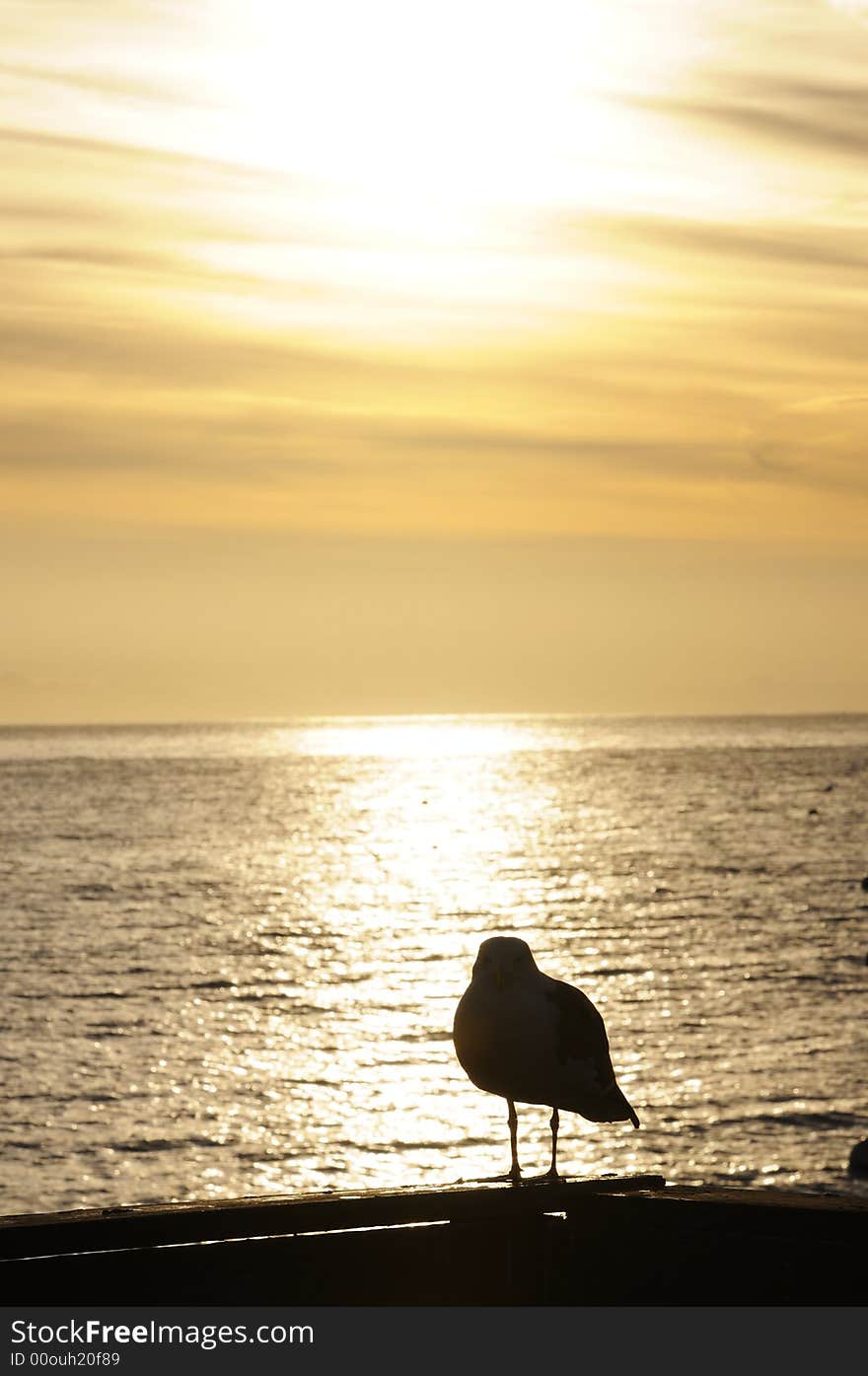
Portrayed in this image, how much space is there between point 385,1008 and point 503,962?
→ 160ft

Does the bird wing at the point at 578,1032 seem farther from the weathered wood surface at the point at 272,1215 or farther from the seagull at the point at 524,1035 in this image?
the weathered wood surface at the point at 272,1215

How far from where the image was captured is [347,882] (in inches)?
4122

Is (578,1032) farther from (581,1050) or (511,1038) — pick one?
(511,1038)

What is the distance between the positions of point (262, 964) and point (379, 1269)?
5944 centimetres

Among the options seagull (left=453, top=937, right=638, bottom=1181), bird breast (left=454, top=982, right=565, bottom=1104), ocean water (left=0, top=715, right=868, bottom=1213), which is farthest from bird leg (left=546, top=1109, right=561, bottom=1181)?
ocean water (left=0, top=715, right=868, bottom=1213)

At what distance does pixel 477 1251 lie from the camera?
10070 millimetres

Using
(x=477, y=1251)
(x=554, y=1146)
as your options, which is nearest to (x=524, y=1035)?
(x=554, y=1146)

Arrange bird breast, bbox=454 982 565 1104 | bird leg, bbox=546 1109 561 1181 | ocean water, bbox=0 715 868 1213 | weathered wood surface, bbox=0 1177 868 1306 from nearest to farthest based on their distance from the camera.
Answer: weathered wood surface, bbox=0 1177 868 1306, bird leg, bbox=546 1109 561 1181, bird breast, bbox=454 982 565 1104, ocean water, bbox=0 715 868 1213

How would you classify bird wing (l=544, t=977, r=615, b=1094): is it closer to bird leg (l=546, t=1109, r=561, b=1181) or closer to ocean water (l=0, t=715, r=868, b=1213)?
bird leg (l=546, t=1109, r=561, b=1181)

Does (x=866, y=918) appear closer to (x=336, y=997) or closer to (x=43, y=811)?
(x=336, y=997)

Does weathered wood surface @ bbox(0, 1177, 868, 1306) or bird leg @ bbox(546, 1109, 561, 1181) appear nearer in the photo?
weathered wood surface @ bbox(0, 1177, 868, 1306)

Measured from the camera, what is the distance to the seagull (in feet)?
34.6
